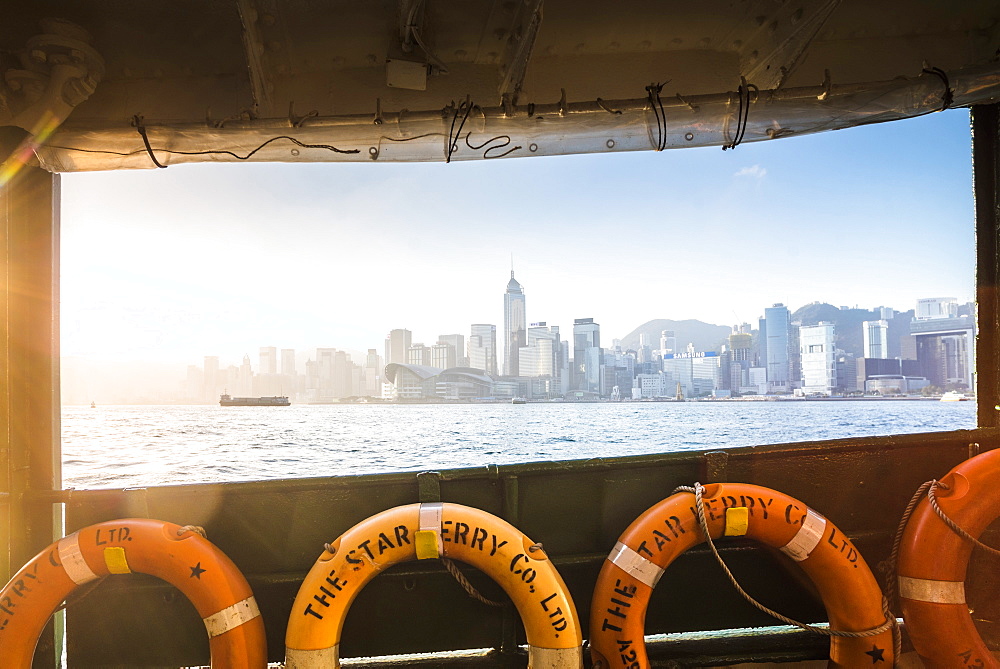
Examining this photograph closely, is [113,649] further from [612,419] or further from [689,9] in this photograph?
[612,419]

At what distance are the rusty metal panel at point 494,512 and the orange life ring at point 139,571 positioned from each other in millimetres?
206

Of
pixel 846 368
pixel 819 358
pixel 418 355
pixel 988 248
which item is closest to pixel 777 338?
pixel 819 358

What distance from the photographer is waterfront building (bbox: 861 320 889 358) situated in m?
60.6

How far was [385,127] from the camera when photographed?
2.14m

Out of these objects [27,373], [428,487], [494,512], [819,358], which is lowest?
[819,358]

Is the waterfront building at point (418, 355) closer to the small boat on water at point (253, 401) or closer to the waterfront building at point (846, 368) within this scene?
the small boat on water at point (253, 401)

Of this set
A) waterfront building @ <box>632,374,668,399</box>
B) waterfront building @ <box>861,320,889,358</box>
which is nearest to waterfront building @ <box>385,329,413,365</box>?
waterfront building @ <box>632,374,668,399</box>

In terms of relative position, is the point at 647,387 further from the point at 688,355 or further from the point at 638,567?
the point at 638,567

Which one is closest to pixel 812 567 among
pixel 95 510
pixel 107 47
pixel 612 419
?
pixel 95 510

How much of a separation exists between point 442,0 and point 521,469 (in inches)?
67.7

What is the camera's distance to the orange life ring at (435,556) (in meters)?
1.78

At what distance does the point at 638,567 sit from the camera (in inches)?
73.7

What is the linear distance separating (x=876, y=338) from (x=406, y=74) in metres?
71.7

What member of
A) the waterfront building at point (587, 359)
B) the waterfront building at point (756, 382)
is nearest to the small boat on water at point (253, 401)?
the waterfront building at point (587, 359)
